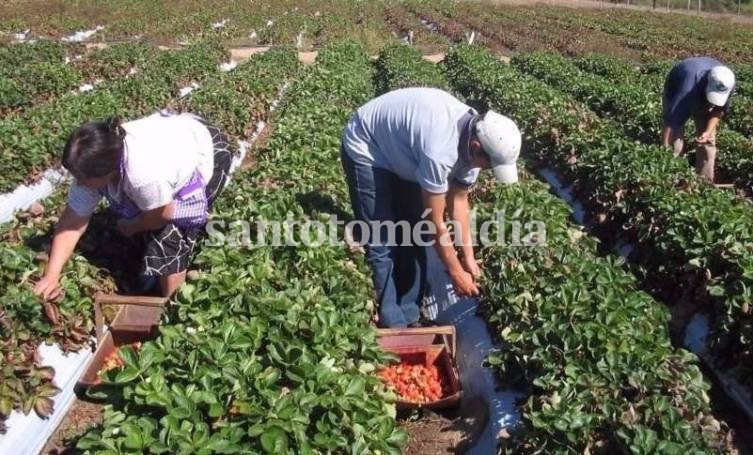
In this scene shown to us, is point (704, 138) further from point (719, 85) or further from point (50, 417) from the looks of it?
point (50, 417)

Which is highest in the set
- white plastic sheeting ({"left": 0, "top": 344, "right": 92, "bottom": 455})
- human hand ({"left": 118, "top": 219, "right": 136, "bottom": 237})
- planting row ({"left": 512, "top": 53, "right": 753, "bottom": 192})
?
human hand ({"left": 118, "top": 219, "right": 136, "bottom": 237})

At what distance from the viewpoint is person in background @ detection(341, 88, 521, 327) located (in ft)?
11.8

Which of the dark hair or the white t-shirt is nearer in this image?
the dark hair

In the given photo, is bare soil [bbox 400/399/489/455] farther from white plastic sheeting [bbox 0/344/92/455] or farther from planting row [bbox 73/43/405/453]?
white plastic sheeting [bbox 0/344/92/455]

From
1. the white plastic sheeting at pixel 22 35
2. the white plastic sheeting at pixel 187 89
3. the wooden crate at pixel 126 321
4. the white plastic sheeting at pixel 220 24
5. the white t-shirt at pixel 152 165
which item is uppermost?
the white t-shirt at pixel 152 165

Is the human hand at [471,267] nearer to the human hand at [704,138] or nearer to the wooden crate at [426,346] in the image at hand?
the wooden crate at [426,346]

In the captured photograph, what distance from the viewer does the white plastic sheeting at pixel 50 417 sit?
3.68 meters

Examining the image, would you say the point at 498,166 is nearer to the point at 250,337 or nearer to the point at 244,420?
the point at 250,337

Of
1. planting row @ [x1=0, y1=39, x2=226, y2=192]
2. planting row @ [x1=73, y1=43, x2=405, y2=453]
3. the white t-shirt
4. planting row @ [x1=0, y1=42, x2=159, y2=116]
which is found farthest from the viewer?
planting row @ [x1=0, y1=42, x2=159, y2=116]

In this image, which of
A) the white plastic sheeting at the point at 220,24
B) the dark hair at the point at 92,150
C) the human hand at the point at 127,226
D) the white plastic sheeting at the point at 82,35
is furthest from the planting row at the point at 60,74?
the dark hair at the point at 92,150

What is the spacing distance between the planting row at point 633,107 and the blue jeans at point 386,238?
4.78 meters

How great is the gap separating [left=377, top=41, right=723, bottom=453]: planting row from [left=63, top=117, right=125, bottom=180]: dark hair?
92.5 inches

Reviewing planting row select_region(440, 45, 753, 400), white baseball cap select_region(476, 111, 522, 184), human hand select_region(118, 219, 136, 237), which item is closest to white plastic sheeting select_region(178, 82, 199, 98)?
planting row select_region(440, 45, 753, 400)

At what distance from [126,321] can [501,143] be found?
265 cm
